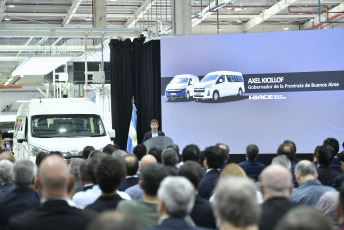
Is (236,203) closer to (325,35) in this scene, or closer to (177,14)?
(325,35)

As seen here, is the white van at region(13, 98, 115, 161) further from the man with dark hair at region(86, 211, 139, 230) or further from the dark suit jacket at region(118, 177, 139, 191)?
the man with dark hair at region(86, 211, 139, 230)

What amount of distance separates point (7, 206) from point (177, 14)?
10.5 meters

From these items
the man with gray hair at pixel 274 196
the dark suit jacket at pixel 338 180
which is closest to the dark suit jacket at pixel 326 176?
the dark suit jacket at pixel 338 180

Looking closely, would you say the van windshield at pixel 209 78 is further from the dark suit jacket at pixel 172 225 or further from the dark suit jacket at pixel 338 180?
the dark suit jacket at pixel 172 225

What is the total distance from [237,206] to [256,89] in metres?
10.2

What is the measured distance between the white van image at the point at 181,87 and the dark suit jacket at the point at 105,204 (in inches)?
340

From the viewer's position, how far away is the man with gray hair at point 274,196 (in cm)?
370

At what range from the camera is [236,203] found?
2.48m

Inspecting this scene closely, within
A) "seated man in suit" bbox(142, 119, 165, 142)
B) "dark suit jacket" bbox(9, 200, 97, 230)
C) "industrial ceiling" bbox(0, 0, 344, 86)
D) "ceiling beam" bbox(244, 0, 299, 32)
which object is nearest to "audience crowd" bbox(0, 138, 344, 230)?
"dark suit jacket" bbox(9, 200, 97, 230)

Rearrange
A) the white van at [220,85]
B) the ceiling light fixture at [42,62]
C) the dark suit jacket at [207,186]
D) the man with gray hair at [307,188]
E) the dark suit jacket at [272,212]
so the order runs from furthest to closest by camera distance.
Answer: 1. the ceiling light fixture at [42,62]
2. the white van at [220,85]
3. the dark suit jacket at [207,186]
4. the man with gray hair at [307,188]
5. the dark suit jacket at [272,212]

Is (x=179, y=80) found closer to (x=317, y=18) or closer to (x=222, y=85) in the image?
(x=222, y=85)

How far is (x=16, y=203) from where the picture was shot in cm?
425

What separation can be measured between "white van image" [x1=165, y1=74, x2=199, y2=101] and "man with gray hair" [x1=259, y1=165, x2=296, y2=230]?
9014mm

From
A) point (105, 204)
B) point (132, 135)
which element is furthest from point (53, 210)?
point (132, 135)
